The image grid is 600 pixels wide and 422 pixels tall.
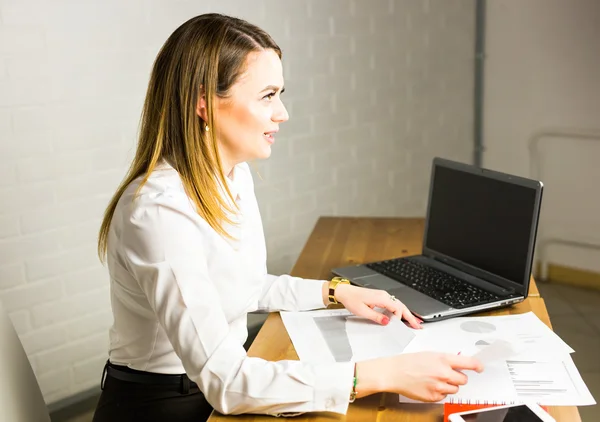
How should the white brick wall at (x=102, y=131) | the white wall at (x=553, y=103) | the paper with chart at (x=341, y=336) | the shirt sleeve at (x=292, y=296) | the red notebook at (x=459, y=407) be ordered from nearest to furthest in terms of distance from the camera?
1. the red notebook at (x=459, y=407)
2. the paper with chart at (x=341, y=336)
3. the shirt sleeve at (x=292, y=296)
4. the white brick wall at (x=102, y=131)
5. the white wall at (x=553, y=103)

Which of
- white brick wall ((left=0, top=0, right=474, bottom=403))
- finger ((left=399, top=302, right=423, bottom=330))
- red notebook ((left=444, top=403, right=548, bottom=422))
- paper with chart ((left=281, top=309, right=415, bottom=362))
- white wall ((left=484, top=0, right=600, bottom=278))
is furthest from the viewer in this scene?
white wall ((left=484, top=0, right=600, bottom=278))

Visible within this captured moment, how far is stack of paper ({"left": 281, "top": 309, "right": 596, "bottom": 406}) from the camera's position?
122 cm

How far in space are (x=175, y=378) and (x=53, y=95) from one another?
1.31 meters

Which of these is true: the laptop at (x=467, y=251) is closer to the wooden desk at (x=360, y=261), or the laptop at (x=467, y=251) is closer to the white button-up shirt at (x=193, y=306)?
the wooden desk at (x=360, y=261)

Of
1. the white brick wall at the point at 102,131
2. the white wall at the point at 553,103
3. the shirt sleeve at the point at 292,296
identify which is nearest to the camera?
the shirt sleeve at the point at 292,296

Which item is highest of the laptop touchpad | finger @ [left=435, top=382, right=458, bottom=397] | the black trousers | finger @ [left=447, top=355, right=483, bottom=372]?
finger @ [left=447, top=355, right=483, bottom=372]

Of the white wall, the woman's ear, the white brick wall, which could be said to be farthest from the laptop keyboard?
the white wall

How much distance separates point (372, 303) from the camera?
5.15 feet

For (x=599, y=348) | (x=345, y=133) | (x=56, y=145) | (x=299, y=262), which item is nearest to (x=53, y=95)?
(x=56, y=145)

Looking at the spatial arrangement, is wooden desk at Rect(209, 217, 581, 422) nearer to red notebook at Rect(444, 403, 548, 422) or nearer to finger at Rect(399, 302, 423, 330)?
red notebook at Rect(444, 403, 548, 422)

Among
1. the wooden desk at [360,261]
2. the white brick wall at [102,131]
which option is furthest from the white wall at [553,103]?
the wooden desk at [360,261]

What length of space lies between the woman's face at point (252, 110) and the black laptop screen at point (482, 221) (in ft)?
1.82

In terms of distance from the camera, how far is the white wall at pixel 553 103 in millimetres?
3703

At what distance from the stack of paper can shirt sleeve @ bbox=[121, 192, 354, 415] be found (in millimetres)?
163
